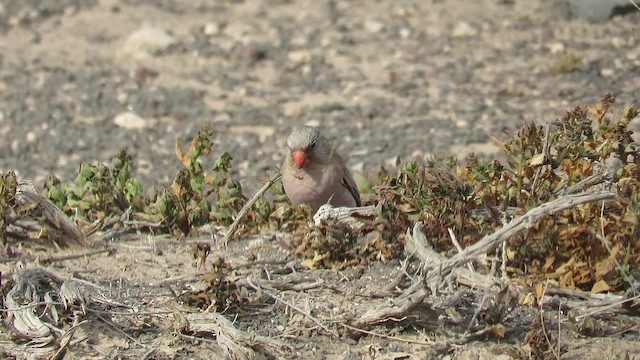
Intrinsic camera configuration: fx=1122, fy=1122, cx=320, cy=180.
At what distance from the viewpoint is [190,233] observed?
17.3ft

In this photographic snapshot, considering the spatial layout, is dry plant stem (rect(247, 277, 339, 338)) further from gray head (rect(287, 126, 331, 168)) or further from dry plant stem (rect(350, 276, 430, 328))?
gray head (rect(287, 126, 331, 168))

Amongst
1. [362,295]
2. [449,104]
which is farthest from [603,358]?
[449,104]

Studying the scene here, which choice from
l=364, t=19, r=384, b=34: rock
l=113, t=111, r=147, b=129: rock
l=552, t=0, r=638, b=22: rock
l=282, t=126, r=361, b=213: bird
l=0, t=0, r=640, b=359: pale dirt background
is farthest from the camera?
l=364, t=19, r=384, b=34: rock

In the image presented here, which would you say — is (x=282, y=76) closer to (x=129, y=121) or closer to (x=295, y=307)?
(x=129, y=121)

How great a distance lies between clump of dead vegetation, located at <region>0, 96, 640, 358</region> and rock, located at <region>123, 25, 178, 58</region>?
188 inches

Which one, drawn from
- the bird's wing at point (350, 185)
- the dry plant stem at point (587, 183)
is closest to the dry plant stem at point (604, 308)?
the dry plant stem at point (587, 183)

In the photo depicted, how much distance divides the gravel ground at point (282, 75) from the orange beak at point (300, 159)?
5.50ft

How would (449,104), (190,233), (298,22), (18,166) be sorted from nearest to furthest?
(190,233), (18,166), (449,104), (298,22)

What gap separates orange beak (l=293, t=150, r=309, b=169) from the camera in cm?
553

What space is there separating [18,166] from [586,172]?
4.50 meters

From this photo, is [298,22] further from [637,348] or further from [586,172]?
[637,348]

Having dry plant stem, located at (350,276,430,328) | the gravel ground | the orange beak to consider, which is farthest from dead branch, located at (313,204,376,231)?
the gravel ground

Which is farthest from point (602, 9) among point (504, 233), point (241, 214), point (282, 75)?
point (504, 233)

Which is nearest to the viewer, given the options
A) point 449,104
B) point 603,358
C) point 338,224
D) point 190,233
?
point 603,358
